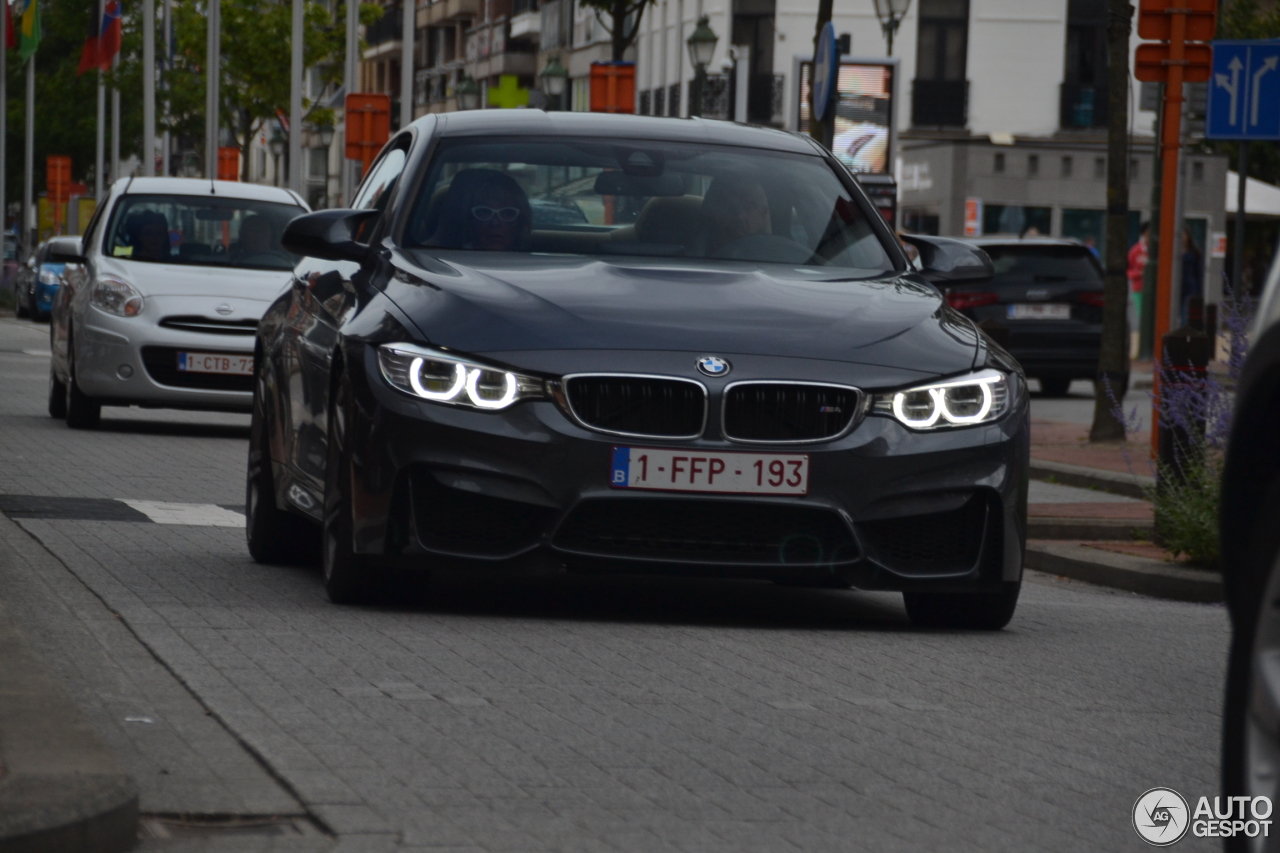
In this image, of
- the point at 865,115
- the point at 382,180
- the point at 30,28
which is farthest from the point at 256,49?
the point at 382,180

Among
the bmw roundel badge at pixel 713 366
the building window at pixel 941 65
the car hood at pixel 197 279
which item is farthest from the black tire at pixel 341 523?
the building window at pixel 941 65

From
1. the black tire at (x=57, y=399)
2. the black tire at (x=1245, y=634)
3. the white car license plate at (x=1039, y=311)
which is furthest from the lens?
the white car license plate at (x=1039, y=311)

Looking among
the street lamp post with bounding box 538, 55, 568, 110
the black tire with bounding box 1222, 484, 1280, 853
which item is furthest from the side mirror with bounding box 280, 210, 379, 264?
the street lamp post with bounding box 538, 55, 568, 110

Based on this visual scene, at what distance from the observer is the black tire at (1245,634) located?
3752mm

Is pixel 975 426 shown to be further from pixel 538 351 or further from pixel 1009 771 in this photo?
pixel 1009 771

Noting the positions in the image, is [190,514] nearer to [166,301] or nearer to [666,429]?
[666,429]

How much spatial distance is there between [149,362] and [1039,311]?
13.7 m

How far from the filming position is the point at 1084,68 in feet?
213

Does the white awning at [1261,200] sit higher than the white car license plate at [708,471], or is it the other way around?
the white awning at [1261,200]

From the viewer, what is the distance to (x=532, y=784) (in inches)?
197

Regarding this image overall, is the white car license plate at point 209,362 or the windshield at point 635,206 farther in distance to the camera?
the white car license plate at point 209,362

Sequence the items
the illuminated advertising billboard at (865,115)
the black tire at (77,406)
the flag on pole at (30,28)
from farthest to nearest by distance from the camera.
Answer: the flag on pole at (30,28)
the illuminated advertising billboard at (865,115)
the black tire at (77,406)

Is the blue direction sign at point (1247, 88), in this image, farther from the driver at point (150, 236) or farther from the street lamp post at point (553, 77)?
the street lamp post at point (553, 77)

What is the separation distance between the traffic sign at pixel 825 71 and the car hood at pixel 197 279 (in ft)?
12.9
